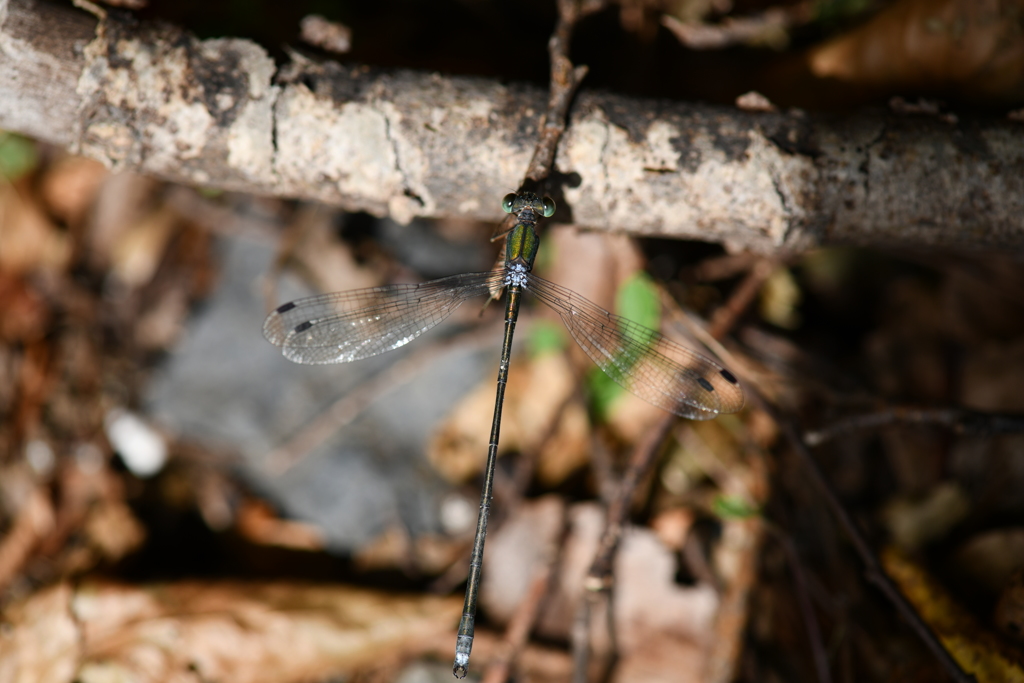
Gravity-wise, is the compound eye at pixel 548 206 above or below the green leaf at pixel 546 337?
above

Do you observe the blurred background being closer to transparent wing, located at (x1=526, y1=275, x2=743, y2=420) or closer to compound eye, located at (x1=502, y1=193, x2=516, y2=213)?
transparent wing, located at (x1=526, y1=275, x2=743, y2=420)

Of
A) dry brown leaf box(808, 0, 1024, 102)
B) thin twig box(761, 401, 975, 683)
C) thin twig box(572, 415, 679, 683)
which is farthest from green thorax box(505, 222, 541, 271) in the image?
dry brown leaf box(808, 0, 1024, 102)

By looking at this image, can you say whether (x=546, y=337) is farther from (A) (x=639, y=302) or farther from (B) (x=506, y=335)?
(A) (x=639, y=302)

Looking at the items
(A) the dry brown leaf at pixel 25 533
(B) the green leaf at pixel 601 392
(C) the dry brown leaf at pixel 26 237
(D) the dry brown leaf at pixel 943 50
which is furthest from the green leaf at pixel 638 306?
(C) the dry brown leaf at pixel 26 237

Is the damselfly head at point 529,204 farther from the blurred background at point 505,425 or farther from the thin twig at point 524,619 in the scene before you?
the thin twig at point 524,619

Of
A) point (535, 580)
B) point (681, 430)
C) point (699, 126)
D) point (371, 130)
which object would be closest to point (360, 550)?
point (535, 580)

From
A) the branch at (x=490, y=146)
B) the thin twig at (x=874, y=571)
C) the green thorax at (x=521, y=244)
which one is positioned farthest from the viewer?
the green thorax at (x=521, y=244)
